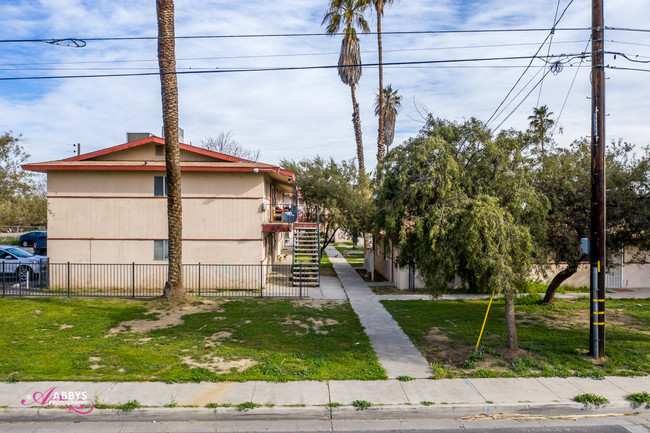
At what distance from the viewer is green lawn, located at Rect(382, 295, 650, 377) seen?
897cm

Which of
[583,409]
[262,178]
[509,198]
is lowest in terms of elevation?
[583,409]

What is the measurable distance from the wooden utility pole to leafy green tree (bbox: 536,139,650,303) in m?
2.31

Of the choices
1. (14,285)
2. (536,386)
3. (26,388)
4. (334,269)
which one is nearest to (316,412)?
(536,386)

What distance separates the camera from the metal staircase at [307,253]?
758 inches

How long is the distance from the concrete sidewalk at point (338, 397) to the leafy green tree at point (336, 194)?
16.0 metres

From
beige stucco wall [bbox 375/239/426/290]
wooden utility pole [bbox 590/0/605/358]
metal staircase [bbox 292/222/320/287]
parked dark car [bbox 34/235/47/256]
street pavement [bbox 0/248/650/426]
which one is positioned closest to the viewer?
street pavement [bbox 0/248/650/426]

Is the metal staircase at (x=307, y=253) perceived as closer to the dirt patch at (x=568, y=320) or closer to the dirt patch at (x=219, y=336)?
the dirt patch at (x=219, y=336)

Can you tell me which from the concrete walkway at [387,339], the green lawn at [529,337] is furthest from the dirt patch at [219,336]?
the green lawn at [529,337]

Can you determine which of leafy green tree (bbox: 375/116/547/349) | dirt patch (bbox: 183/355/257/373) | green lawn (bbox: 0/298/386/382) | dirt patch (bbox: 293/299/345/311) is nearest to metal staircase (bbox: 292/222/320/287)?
dirt patch (bbox: 293/299/345/311)

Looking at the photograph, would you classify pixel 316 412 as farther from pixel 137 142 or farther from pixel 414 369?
pixel 137 142

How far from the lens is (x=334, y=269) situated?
1022 inches

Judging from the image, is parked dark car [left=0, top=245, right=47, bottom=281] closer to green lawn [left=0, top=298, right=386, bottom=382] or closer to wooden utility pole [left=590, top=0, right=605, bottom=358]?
green lawn [left=0, top=298, right=386, bottom=382]

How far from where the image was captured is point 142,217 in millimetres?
18141

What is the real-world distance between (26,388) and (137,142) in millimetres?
11886
